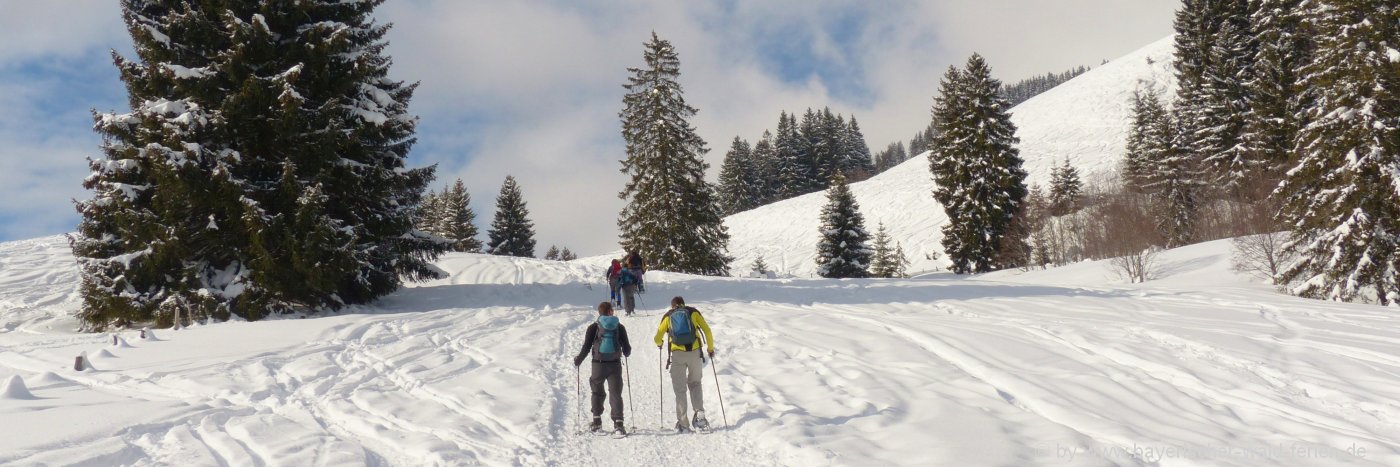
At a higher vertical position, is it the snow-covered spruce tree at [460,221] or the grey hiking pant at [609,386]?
the snow-covered spruce tree at [460,221]


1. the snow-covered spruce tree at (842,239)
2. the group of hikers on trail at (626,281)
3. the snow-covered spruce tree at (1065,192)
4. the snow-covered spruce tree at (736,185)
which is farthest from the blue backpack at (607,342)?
the snow-covered spruce tree at (736,185)

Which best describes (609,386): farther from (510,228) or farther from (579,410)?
(510,228)

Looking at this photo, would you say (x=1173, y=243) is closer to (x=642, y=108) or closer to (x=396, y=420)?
(x=642, y=108)

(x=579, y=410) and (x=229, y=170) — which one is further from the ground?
(x=229, y=170)

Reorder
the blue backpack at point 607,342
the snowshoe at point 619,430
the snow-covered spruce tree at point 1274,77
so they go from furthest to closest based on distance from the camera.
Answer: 1. the snow-covered spruce tree at point 1274,77
2. the blue backpack at point 607,342
3. the snowshoe at point 619,430

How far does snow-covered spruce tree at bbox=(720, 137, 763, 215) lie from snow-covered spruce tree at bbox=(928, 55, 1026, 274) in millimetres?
49543

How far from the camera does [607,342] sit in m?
8.00

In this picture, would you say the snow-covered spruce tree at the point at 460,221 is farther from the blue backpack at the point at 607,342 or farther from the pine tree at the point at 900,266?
the blue backpack at the point at 607,342

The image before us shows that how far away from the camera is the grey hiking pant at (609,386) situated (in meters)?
7.70

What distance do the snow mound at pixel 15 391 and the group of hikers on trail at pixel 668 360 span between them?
662 cm

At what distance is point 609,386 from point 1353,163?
893 inches

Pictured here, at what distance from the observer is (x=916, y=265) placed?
162ft

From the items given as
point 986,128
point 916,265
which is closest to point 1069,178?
point 916,265

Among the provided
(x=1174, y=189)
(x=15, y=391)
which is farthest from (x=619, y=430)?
(x=1174, y=189)
